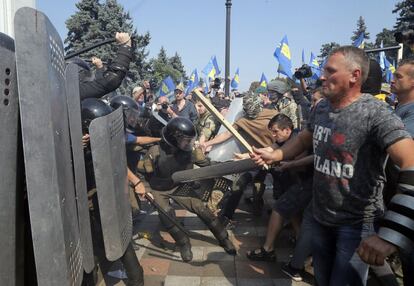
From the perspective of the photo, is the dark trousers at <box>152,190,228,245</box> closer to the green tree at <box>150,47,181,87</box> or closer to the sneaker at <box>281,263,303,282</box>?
the sneaker at <box>281,263,303,282</box>

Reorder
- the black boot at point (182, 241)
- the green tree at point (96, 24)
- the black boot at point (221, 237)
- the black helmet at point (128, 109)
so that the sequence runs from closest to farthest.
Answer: the black boot at point (182, 241) < the black boot at point (221, 237) < the black helmet at point (128, 109) < the green tree at point (96, 24)

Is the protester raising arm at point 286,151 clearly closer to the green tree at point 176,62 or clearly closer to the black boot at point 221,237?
the black boot at point 221,237

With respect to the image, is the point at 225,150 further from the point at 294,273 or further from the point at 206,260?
the point at 294,273

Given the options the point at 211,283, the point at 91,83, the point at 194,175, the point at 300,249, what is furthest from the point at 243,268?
the point at 91,83

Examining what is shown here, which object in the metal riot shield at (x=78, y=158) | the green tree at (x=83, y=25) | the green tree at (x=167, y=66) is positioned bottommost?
the green tree at (x=167, y=66)

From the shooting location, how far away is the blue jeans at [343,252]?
207cm

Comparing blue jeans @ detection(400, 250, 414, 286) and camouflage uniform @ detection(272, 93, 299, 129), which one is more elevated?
camouflage uniform @ detection(272, 93, 299, 129)

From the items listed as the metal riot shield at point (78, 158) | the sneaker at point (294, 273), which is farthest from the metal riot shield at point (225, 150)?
the metal riot shield at point (78, 158)

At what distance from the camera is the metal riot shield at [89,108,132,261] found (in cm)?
167

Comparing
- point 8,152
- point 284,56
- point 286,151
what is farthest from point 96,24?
point 8,152

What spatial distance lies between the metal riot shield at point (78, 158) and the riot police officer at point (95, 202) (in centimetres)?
79

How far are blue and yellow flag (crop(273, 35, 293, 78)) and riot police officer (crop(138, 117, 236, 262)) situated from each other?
534 cm

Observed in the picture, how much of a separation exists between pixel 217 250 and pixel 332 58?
2.72m

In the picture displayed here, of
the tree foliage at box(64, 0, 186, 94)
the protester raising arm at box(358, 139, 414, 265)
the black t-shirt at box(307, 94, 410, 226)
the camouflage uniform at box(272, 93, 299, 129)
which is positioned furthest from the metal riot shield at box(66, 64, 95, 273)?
the tree foliage at box(64, 0, 186, 94)
